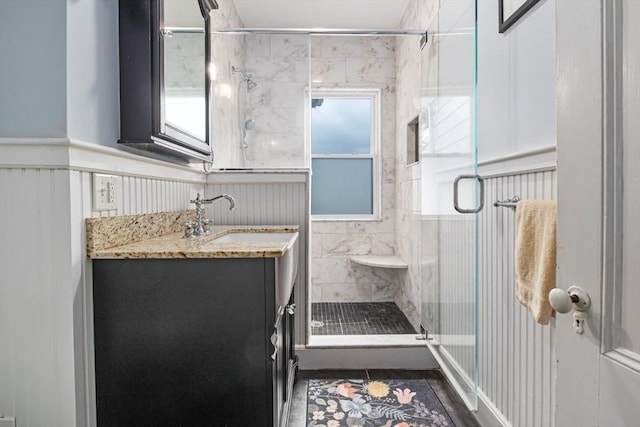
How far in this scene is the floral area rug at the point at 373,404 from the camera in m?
1.71

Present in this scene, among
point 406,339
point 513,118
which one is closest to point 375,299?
point 406,339

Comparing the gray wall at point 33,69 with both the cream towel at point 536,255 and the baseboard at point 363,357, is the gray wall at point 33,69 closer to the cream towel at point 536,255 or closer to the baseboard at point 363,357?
Result: the cream towel at point 536,255

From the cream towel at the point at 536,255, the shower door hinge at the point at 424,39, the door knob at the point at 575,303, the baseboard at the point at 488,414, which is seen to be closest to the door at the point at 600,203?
the door knob at the point at 575,303

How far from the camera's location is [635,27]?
1.74 feet

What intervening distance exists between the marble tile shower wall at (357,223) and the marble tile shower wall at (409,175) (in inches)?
4.1

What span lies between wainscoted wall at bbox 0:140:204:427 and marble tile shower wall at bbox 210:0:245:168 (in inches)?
52.5

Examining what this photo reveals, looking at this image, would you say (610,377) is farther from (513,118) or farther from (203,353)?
(513,118)

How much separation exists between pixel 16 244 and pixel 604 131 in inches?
52.0

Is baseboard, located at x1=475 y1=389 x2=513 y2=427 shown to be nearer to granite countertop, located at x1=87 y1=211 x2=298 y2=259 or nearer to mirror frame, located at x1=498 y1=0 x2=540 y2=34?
granite countertop, located at x1=87 y1=211 x2=298 y2=259

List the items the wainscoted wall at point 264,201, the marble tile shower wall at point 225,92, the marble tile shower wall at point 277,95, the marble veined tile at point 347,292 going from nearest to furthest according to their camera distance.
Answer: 1. the wainscoted wall at point 264,201
2. the marble tile shower wall at point 225,92
3. the marble tile shower wall at point 277,95
4. the marble veined tile at point 347,292

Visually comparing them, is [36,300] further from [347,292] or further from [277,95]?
[347,292]

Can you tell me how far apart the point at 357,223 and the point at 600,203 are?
3.08 metres

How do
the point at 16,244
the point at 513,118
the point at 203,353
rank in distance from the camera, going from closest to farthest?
the point at 16,244, the point at 203,353, the point at 513,118

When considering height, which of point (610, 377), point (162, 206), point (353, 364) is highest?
point (162, 206)
